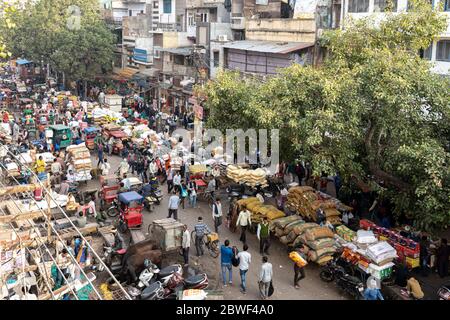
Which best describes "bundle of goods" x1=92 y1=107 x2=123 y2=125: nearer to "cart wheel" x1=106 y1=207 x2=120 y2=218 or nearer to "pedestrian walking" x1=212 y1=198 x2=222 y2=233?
"cart wheel" x1=106 y1=207 x2=120 y2=218

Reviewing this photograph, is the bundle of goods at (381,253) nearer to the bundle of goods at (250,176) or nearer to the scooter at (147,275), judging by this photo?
the scooter at (147,275)

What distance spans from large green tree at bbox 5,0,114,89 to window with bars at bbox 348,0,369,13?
80.2 feet

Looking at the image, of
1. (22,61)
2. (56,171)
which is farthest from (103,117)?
(22,61)

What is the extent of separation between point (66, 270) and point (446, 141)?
10548mm

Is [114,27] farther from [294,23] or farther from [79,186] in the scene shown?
[79,186]

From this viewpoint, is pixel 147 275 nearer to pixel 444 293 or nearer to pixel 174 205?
pixel 174 205

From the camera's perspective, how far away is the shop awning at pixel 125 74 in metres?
42.7

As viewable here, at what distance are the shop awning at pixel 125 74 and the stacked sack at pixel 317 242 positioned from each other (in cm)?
3174

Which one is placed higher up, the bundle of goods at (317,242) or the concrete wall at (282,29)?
the concrete wall at (282,29)

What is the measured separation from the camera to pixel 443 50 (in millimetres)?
20234

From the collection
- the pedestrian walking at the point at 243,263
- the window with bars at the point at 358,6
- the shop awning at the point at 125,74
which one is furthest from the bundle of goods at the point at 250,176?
the shop awning at the point at 125,74

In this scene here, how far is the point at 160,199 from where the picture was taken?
62.4 ft

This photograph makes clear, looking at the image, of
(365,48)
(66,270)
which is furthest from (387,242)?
(66,270)
